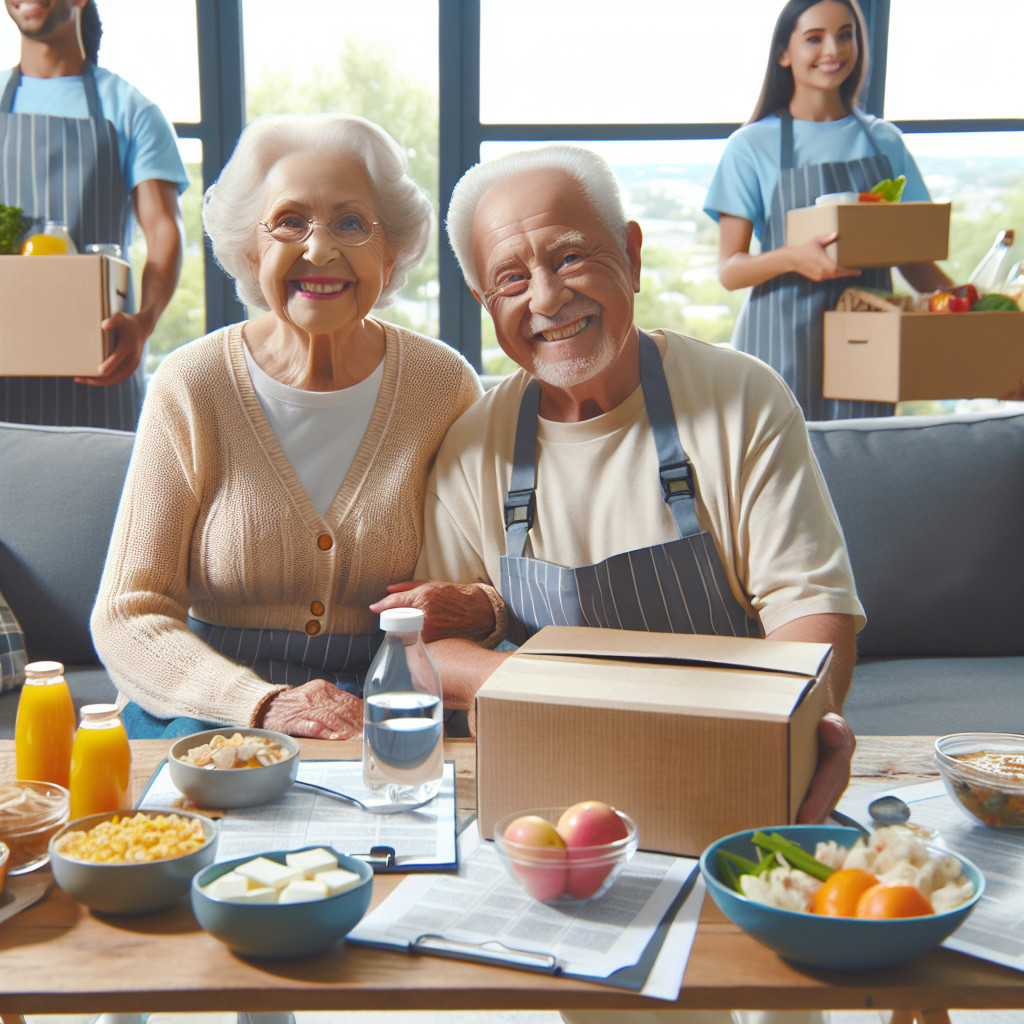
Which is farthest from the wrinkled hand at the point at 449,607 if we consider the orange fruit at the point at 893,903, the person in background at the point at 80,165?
the person in background at the point at 80,165

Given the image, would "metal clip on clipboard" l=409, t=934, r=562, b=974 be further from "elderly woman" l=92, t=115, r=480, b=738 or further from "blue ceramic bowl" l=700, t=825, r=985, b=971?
"elderly woman" l=92, t=115, r=480, b=738

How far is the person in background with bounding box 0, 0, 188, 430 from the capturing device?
3135 mm

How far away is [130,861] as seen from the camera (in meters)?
0.93

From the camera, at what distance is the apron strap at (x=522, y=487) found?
1597mm

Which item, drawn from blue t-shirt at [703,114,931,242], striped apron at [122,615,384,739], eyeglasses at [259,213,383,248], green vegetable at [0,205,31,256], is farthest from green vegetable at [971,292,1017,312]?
green vegetable at [0,205,31,256]

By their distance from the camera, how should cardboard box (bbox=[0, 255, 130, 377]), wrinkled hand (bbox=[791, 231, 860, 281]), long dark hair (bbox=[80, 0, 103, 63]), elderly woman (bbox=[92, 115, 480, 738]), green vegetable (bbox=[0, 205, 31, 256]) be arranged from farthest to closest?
long dark hair (bbox=[80, 0, 103, 63]) < wrinkled hand (bbox=[791, 231, 860, 281]) < green vegetable (bbox=[0, 205, 31, 256]) < cardboard box (bbox=[0, 255, 130, 377]) < elderly woman (bbox=[92, 115, 480, 738])

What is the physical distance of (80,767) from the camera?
1081 millimetres

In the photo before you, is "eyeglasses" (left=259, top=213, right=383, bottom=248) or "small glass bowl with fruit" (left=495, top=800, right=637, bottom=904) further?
"eyeglasses" (left=259, top=213, right=383, bottom=248)

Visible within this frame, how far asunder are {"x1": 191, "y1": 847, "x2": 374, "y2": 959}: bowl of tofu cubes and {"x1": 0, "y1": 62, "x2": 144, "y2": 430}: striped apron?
252 cm

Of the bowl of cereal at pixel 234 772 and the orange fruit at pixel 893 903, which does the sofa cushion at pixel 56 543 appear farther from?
the orange fruit at pixel 893 903

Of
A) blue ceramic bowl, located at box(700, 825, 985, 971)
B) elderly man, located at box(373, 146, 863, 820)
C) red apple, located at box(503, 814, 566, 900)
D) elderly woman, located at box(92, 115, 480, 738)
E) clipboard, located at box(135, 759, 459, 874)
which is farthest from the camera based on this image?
elderly woman, located at box(92, 115, 480, 738)

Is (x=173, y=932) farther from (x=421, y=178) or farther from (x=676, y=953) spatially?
(x=421, y=178)

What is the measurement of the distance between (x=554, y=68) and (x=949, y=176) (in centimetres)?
159

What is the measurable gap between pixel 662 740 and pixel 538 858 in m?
0.16
